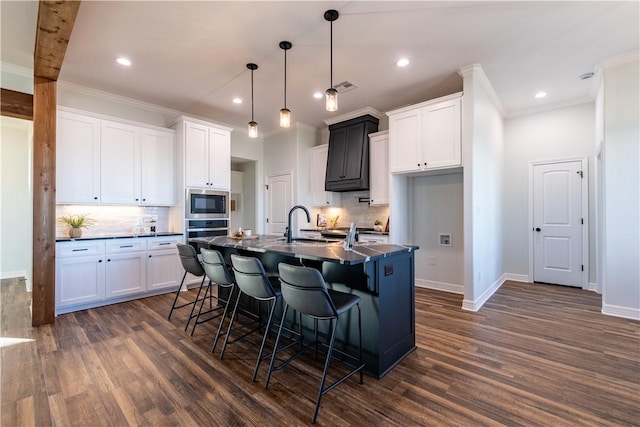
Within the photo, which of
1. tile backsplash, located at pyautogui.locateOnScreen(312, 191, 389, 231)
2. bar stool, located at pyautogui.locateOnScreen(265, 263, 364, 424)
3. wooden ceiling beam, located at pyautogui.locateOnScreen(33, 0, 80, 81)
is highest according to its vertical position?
wooden ceiling beam, located at pyautogui.locateOnScreen(33, 0, 80, 81)

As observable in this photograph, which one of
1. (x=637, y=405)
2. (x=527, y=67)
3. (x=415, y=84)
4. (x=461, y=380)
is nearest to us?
(x=637, y=405)

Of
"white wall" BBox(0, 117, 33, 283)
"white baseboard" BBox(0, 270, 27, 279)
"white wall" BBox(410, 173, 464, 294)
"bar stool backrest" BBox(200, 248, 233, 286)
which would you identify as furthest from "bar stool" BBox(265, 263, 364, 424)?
"white baseboard" BBox(0, 270, 27, 279)

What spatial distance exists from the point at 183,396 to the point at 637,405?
113 inches

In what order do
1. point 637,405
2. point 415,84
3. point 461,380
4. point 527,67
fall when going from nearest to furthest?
point 637,405, point 461,380, point 527,67, point 415,84

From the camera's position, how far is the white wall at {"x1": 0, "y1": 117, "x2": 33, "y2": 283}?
5117 mm

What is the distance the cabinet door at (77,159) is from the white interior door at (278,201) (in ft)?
9.90

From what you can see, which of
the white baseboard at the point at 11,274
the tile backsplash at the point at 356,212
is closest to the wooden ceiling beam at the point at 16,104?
the white baseboard at the point at 11,274

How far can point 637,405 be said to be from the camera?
183 cm

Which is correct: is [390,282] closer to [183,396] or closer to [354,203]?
[183,396]

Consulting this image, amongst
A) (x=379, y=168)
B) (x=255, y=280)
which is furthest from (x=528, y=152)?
(x=255, y=280)

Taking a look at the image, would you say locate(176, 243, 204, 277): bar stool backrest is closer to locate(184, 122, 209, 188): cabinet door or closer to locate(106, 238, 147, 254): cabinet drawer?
locate(106, 238, 147, 254): cabinet drawer

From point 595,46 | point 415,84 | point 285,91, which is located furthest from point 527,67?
point 285,91

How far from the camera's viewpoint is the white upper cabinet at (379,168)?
4.69 m

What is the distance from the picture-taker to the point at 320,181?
225 inches
